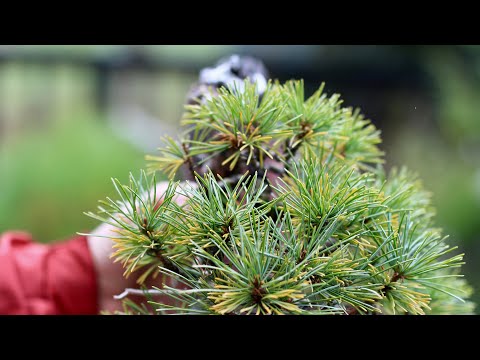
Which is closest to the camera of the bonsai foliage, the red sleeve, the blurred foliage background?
the bonsai foliage

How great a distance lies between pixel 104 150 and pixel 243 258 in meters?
1.71

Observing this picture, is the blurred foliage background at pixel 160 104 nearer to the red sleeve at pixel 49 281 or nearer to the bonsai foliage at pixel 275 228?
the red sleeve at pixel 49 281

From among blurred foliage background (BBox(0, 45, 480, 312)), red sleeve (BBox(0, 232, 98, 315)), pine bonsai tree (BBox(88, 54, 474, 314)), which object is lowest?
red sleeve (BBox(0, 232, 98, 315))

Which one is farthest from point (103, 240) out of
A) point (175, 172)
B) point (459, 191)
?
point (459, 191)

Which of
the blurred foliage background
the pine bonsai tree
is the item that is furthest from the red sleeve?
Result: the blurred foliage background

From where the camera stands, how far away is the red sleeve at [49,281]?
720 mm

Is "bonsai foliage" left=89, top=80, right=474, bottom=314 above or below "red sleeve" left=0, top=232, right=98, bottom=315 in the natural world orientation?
above

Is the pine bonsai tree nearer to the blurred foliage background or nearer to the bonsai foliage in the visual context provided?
the bonsai foliage

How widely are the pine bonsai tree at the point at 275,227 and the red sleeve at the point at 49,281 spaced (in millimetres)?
225

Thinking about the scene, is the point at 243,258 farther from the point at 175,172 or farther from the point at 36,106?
the point at 36,106

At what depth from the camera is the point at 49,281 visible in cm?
74

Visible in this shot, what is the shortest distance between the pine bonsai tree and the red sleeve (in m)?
0.22

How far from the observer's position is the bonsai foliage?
15.3 inches

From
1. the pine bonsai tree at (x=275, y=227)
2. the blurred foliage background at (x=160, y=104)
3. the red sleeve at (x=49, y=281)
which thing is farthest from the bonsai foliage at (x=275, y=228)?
the blurred foliage background at (x=160, y=104)
